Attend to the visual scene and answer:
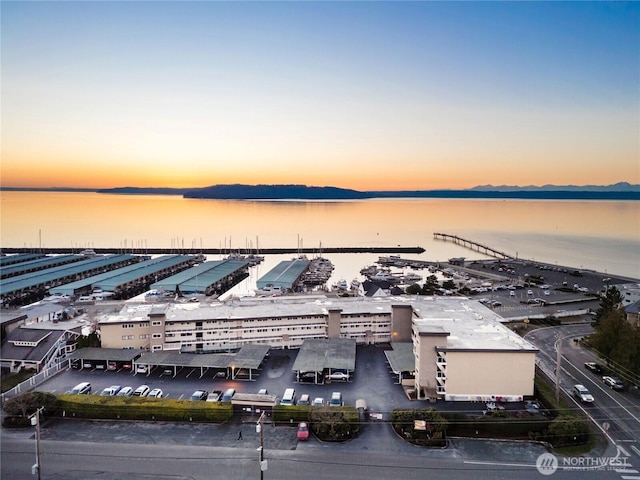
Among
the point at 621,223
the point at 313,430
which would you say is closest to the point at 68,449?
the point at 313,430

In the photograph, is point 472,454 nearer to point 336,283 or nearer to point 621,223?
point 336,283

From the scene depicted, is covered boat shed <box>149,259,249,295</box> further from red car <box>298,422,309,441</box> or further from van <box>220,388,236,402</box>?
red car <box>298,422,309,441</box>

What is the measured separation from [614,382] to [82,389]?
31.4ft

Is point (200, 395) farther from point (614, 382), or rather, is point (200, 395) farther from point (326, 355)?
point (614, 382)

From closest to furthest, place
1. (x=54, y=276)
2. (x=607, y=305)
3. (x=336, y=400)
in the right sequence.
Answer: (x=336, y=400) → (x=607, y=305) → (x=54, y=276)

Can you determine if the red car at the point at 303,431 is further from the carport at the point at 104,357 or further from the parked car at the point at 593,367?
Answer: the parked car at the point at 593,367

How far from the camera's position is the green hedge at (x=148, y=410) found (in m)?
6.90

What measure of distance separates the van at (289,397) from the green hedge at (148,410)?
0.90 meters

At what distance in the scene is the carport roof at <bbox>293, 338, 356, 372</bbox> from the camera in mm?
8352

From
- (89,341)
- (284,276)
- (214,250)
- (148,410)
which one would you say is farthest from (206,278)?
(214,250)

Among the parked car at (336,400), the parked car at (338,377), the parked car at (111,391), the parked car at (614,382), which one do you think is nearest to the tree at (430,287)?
the parked car at (614,382)

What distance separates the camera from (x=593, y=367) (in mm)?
9062

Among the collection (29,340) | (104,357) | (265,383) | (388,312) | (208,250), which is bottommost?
(208,250)

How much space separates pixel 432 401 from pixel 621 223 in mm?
53691
